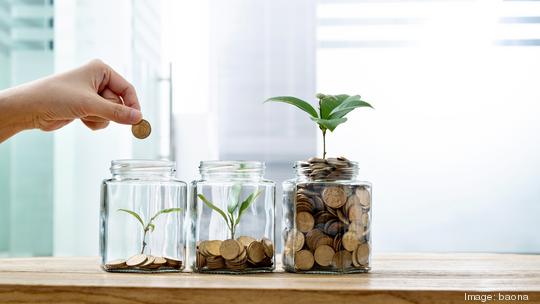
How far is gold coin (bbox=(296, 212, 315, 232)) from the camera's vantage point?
93 centimetres

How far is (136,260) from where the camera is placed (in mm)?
953

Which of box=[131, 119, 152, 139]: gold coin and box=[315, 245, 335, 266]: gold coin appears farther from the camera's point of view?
box=[131, 119, 152, 139]: gold coin

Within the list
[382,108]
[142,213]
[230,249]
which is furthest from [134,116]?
[382,108]

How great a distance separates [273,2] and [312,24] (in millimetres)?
161

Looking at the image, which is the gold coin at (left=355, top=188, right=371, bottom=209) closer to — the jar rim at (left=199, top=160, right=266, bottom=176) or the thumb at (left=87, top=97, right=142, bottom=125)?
the jar rim at (left=199, top=160, right=266, bottom=176)

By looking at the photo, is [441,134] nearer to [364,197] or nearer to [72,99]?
[364,197]

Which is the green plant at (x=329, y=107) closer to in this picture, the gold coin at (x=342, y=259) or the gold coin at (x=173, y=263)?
the gold coin at (x=342, y=259)

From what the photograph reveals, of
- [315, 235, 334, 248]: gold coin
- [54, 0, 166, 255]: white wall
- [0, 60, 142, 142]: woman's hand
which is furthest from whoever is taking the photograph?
[54, 0, 166, 255]: white wall

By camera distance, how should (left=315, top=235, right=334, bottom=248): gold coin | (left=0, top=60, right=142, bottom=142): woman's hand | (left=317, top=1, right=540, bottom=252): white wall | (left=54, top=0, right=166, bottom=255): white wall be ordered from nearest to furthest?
1. (left=315, top=235, right=334, bottom=248): gold coin
2. (left=0, top=60, right=142, bottom=142): woman's hand
3. (left=317, top=1, right=540, bottom=252): white wall
4. (left=54, top=0, right=166, bottom=255): white wall

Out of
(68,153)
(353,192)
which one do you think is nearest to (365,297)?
(353,192)

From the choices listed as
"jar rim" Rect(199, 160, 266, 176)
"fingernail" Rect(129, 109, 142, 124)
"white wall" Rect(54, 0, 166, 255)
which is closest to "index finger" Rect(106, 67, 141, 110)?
"fingernail" Rect(129, 109, 142, 124)

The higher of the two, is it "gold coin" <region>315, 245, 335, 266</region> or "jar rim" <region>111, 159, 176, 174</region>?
"jar rim" <region>111, 159, 176, 174</region>

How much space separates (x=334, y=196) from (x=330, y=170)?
0.04m

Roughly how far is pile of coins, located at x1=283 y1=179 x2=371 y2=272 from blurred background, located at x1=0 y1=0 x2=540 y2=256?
1.36 meters
